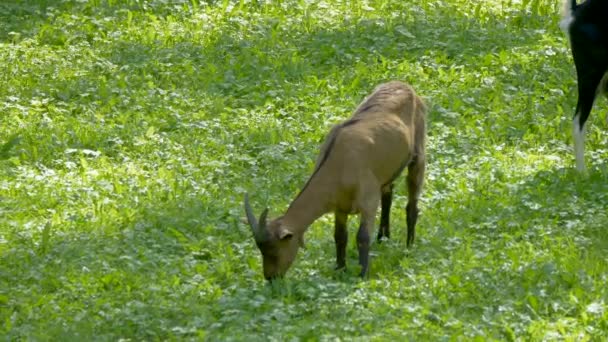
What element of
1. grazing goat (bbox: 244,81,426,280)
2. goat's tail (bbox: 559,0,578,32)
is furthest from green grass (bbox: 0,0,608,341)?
goat's tail (bbox: 559,0,578,32)

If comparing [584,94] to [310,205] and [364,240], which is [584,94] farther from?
[310,205]

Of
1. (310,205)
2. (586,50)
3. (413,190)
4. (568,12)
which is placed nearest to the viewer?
(310,205)

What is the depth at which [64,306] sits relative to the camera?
8.15 meters

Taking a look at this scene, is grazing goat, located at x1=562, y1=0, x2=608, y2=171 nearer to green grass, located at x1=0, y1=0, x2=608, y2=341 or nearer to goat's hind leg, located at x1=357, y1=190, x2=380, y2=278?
green grass, located at x1=0, y1=0, x2=608, y2=341

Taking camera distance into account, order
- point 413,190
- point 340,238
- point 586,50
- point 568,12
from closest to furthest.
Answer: point 340,238, point 413,190, point 586,50, point 568,12

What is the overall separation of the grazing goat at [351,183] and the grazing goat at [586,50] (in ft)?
7.73

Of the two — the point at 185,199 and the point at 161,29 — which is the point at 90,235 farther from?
the point at 161,29

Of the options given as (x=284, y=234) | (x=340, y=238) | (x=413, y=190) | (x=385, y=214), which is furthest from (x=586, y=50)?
(x=284, y=234)

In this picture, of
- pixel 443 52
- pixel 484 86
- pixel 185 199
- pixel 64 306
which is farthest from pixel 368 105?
pixel 443 52

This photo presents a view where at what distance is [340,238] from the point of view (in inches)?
343

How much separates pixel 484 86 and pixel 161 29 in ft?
13.9

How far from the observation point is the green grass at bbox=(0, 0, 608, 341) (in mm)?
7887

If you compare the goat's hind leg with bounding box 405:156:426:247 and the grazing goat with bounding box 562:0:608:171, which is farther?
the grazing goat with bounding box 562:0:608:171

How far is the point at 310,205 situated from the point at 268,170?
253cm
